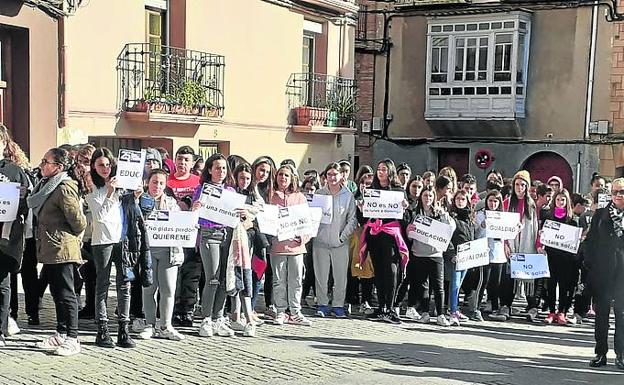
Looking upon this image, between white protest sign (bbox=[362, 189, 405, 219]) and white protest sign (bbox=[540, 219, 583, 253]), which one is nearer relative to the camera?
white protest sign (bbox=[362, 189, 405, 219])

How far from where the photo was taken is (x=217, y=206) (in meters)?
8.37

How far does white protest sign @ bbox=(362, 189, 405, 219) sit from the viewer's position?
9.80 meters

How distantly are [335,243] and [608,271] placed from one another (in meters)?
3.30

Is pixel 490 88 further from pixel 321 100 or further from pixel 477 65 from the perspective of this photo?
pixel 321 100

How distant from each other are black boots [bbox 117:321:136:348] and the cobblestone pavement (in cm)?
10

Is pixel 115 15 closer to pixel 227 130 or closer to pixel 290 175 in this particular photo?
pixel 227 130

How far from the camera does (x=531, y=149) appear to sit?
89.0 feet

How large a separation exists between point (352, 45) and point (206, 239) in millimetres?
14254

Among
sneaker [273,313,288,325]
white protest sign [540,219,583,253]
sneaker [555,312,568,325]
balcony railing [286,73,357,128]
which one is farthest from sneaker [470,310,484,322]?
balcony railing [286,73,357,128]

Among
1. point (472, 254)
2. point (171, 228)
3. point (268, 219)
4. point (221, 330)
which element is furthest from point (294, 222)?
point (472, 254)

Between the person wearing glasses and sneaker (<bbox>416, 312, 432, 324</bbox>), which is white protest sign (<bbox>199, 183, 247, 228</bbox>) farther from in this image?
the person wearing glasses

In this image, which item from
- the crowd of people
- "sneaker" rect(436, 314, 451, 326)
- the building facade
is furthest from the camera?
the building facade

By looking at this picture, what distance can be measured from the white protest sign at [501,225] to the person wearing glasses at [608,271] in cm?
225

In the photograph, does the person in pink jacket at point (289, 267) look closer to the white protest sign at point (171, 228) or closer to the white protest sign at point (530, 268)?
the white protest sign at point (171, 228)
